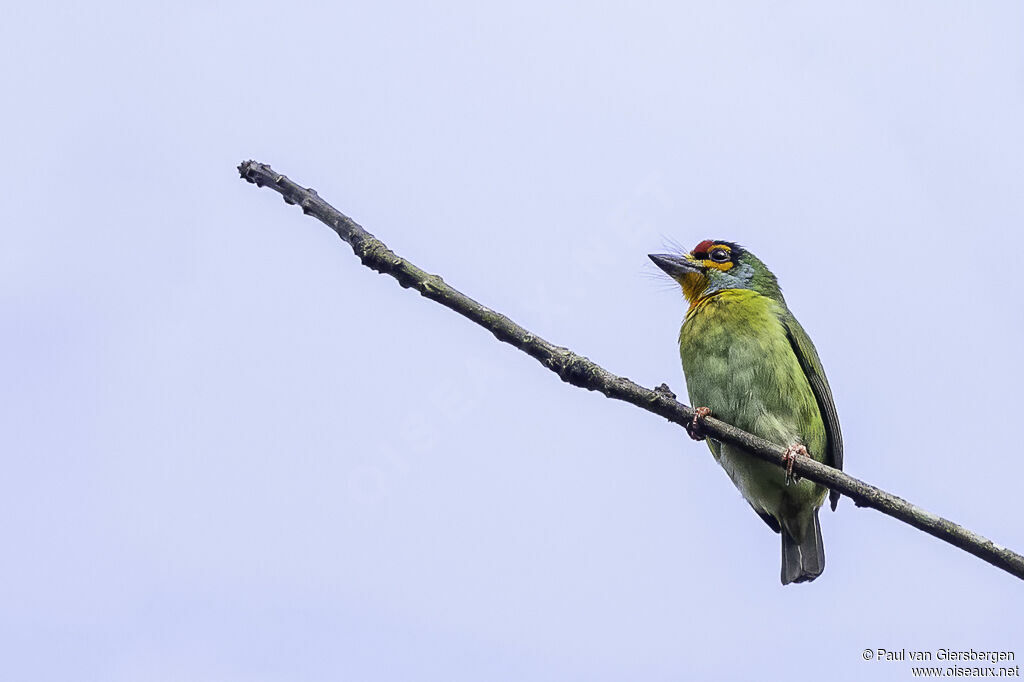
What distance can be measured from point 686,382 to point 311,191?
3.30 metres

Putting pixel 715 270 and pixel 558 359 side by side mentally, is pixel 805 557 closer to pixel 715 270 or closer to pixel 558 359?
pixel 715 270

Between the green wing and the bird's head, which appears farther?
the bird's head

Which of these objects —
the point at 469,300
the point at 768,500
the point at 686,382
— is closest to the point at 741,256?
the point at 686,382

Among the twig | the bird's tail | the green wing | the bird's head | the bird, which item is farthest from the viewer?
the bird's head

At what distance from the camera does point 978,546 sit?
3145 millimetres

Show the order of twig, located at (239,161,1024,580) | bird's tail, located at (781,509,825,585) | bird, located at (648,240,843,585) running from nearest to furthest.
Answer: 1. twig, located at (239,161,1024,580)
2. bird, located at (648,240,843,585)
3. bird's tail, located at (781,509,825,585)

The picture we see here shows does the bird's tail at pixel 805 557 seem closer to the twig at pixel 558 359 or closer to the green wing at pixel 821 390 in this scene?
the green wing at pixel 821 390

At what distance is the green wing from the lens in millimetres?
5730

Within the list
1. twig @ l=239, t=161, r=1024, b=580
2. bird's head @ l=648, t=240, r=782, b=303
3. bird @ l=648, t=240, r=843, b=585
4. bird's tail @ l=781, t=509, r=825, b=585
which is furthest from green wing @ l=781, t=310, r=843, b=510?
twig @ l=239, t=161, r=1024, b=580

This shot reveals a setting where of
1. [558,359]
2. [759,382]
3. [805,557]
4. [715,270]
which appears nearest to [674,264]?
[715,270]

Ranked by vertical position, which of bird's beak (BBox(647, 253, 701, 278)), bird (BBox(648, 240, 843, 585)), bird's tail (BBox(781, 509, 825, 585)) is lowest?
bird's tail (BBox(781, 509, 825, 585))

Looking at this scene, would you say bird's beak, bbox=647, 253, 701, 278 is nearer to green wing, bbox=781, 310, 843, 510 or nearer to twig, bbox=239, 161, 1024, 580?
green wing, bbox=781, 310, 843, 510

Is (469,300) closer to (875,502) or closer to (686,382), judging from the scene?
(875,502)

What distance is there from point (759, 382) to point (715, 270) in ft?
3.06
